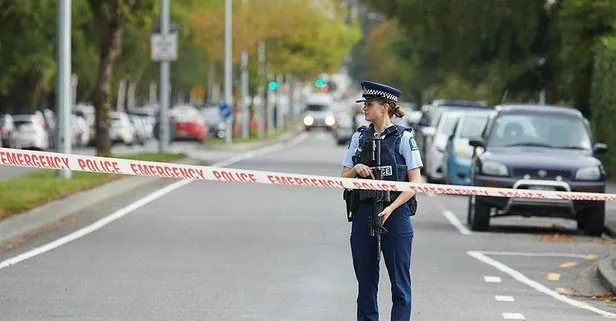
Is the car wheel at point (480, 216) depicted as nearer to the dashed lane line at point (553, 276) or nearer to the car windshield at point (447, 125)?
the dashed lane line at point (553, 276)

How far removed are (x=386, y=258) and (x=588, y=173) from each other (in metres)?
12.1

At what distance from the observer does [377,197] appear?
1097 centimetres

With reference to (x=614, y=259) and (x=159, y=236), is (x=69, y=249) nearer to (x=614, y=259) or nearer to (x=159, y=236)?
(x=159, y=236)

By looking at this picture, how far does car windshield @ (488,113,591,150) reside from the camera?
2405 cm

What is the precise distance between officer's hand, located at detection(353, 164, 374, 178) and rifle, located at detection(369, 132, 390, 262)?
3.9 inches

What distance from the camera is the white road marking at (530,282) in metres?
14.6

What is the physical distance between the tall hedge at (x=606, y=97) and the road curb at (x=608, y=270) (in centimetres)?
1633

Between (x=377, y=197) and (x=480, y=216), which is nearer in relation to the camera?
(x=377, y=197)

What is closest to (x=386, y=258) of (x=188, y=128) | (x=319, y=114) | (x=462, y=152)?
(x=462, y=152)

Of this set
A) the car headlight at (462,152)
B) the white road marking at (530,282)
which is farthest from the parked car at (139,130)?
the white road marking at (530,282)

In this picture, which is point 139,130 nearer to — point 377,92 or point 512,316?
point 512,316

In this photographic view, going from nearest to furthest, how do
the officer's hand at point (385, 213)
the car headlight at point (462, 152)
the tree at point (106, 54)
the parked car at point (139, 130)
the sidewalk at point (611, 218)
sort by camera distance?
the officer's hand at point (385, 213) → the sidewalk at point (611, 218) → the car headlight at point (462, 152) → the tree at point (106, 54) → the parked car at point (139, 130)

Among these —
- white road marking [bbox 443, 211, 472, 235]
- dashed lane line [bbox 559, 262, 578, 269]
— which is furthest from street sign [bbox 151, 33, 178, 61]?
dashed lane line [bbox 559, 262, 578, 269]

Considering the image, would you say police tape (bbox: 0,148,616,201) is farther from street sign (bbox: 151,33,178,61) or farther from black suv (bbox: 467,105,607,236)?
street sign (bbox: 151,33,178,61)
